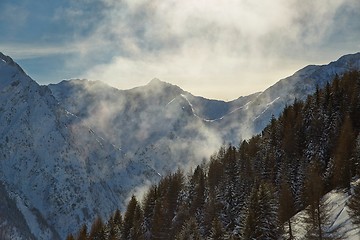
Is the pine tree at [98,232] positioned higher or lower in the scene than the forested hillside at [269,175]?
lower

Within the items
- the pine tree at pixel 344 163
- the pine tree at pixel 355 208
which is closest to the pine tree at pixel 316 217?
the pine tree at pixel 355 208

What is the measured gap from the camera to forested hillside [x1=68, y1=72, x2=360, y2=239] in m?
80.3

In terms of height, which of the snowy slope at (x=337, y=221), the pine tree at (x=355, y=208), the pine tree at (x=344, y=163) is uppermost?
the pine tree at (x=344, y=163)

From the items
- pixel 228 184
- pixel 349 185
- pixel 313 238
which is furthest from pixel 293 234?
pixel 228 184

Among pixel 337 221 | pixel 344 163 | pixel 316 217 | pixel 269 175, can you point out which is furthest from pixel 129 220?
pixel 337 221

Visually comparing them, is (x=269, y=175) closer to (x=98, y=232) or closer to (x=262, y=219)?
(x=98, y=232)

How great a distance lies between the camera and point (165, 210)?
4365 inches

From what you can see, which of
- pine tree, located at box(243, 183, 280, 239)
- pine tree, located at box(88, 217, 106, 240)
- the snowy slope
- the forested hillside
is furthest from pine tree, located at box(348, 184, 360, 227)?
pine tree, located at box(88, 217, 106, 240)

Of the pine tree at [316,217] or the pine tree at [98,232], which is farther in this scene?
the pine tree at [98,232]

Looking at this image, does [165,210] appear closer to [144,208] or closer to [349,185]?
[144,208]

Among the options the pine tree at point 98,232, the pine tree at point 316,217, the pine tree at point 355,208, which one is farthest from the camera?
the pine tree at point 98,232

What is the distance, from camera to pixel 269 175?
102m

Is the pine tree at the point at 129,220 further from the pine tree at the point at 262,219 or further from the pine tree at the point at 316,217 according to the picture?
the pine tree at the point at 316,217

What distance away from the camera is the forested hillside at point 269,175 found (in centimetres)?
8031
